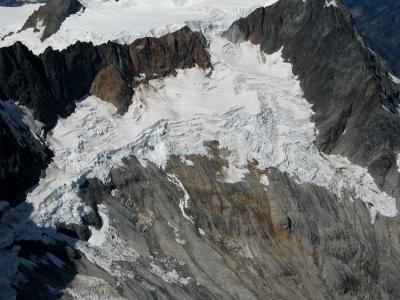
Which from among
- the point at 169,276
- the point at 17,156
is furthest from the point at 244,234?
the point at 17,156

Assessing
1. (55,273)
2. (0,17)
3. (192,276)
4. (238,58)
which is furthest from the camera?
(0,17)

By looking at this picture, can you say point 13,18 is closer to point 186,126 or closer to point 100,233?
point 186,126

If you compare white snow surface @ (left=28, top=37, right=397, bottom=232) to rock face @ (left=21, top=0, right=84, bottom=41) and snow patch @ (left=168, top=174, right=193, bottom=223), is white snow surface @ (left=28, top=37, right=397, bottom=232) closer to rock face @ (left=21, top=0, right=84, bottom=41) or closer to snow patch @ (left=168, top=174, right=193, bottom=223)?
snow patch @ (left=168, top=174, right=193, bottom=223)

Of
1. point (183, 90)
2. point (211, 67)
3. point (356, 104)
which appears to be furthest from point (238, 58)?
point (356, 104)

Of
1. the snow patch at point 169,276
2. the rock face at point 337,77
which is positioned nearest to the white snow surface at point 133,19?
the rock face at point 337,77

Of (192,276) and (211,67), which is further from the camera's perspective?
(211,67)

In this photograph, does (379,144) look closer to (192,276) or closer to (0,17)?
(192,276)

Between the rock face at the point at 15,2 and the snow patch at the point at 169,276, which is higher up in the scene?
the rock face at the point at 15,2

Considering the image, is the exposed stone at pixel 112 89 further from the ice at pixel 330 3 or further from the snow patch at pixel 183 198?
the ice at pixel 330 3
